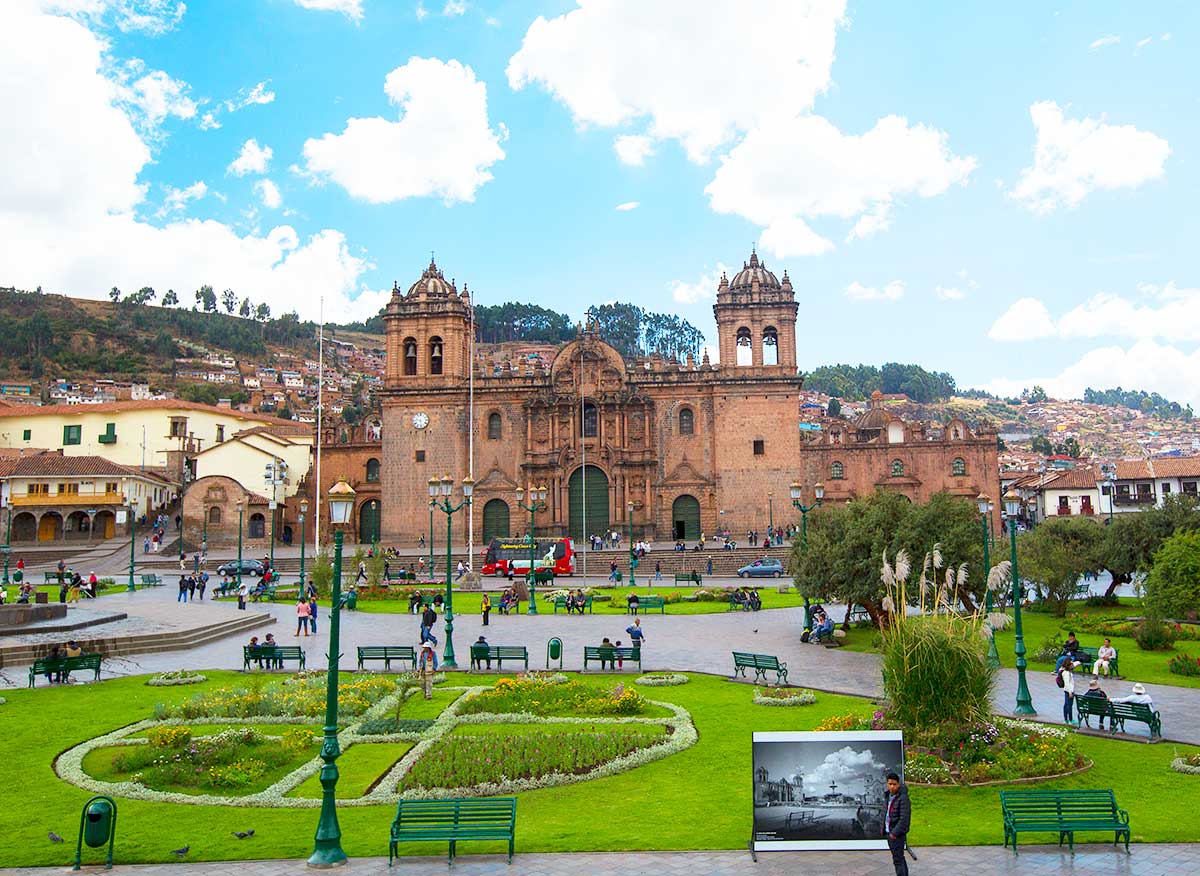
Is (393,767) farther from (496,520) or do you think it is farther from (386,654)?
(496,520)

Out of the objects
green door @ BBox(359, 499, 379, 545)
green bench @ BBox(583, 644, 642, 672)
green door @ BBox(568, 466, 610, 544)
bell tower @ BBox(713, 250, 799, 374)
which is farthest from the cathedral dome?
green bench @ BBox(583, 644, 642, 672)

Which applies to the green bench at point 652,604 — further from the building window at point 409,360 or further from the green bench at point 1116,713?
the building window at point 409,360

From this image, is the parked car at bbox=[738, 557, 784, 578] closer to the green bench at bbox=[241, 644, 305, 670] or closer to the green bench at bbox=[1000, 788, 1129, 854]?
the green bench at bbox=[241, 644, 305, 670]

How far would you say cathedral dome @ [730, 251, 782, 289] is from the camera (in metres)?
54.4

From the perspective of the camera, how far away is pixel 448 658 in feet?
69.6

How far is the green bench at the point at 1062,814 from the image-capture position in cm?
941

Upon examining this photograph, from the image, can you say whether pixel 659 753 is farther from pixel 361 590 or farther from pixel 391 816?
pixel 361 590

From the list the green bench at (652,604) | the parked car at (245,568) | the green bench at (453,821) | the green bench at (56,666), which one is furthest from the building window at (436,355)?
the green bench at (453,821)

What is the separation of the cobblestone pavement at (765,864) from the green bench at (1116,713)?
16.4ft

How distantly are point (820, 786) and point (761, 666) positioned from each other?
9.42m

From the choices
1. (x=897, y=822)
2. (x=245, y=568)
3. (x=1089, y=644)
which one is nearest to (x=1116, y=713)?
(x=897, y=822)

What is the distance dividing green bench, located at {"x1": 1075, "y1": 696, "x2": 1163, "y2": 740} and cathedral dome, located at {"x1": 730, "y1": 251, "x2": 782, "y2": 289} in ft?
136

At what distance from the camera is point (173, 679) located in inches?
774

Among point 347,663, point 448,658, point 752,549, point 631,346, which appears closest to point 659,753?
point 448,658
